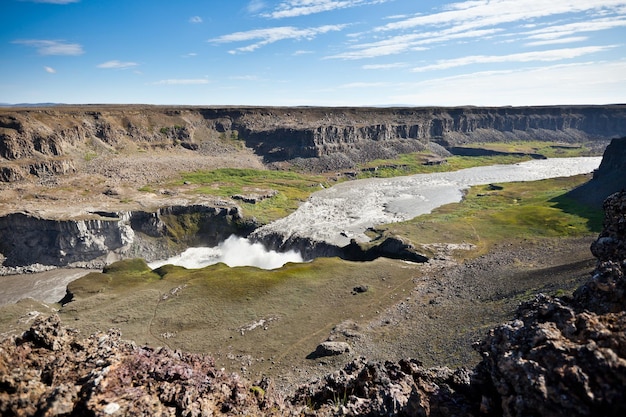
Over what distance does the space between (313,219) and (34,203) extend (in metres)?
65.7

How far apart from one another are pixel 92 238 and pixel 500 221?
8868 cm

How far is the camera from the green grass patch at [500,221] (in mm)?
72375

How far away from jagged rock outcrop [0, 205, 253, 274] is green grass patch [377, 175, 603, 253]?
47.8m

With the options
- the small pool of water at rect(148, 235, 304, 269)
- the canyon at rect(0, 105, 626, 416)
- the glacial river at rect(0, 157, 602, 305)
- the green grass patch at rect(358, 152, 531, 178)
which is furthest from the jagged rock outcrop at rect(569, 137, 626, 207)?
the small pool of water at rect(148, 235, 304, 269)

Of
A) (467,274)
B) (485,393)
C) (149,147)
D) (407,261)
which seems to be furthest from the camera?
(149,147)

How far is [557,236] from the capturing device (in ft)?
230

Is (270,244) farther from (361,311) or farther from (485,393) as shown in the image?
(485,393)

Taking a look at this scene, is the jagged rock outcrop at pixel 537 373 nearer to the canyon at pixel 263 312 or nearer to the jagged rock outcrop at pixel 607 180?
the canyon at pixel 263 312

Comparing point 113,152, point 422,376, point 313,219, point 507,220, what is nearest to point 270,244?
point 313,219

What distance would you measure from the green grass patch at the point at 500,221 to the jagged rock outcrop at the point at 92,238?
47845 millimetres

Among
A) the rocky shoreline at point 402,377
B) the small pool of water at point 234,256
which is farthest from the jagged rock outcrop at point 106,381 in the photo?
the small pool of water at point 234,256

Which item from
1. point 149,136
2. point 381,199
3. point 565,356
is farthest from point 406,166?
point 565,356

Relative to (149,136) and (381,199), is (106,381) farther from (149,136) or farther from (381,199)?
(149,136)

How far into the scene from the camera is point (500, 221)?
8350 centimetres
